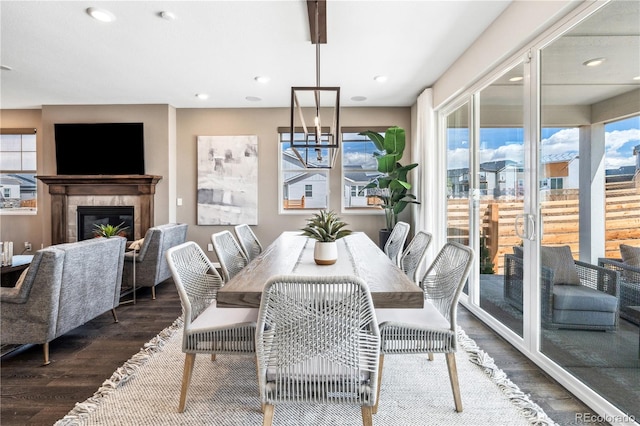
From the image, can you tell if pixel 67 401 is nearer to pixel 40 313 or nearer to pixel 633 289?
pixel 40 313

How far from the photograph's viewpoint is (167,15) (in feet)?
8.34

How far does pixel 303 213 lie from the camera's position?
5164 mm

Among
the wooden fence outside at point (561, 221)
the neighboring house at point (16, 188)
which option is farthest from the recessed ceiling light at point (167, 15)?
the neighboring house at point (16, 188)

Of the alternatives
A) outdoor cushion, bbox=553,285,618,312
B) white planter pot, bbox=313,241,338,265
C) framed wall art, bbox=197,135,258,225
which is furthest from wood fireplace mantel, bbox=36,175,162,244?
outdoor cushion, bbox=553,285,618,312

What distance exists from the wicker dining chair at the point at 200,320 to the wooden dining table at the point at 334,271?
25 cm

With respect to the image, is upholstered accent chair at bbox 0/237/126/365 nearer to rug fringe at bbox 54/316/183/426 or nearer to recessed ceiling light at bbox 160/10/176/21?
rug fringe at bbox 54/316/183/426

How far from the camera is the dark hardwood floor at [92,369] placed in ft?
5.74

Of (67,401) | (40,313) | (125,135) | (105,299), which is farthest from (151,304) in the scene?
(125,135)

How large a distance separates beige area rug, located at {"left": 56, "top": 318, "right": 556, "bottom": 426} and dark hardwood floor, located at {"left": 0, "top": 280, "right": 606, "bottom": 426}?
120mm

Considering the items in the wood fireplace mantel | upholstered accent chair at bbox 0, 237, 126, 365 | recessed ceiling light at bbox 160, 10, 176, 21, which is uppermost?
recessed ceiling light at bbox 160, 10, 176, 21

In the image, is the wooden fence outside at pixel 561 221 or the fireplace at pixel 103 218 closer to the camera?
the wooden fence outside at pixel 561 221

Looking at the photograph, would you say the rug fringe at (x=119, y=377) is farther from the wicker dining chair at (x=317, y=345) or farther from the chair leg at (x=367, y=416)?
the chair leg at (x=367, y=416)

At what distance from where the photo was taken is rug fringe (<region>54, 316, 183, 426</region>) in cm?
167

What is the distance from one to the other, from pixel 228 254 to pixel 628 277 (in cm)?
240
